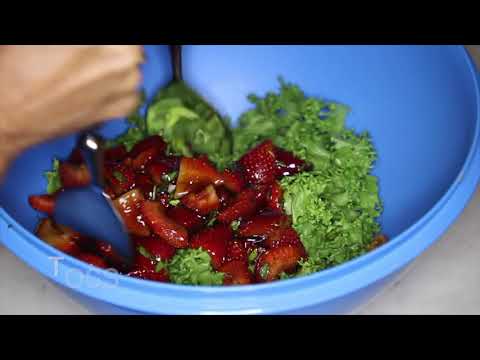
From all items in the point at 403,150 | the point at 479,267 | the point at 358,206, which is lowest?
the point at 479,267

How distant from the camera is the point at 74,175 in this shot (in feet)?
3.92

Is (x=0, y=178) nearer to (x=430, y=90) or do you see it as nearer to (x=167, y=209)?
(x=167, y=209)

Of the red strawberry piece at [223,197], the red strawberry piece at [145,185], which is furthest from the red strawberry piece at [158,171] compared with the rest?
the red strawberry piece at [223,197]

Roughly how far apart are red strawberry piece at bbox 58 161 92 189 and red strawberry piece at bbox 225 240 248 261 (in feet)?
0.87

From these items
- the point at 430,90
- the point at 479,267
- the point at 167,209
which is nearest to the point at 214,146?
the point at 167,209

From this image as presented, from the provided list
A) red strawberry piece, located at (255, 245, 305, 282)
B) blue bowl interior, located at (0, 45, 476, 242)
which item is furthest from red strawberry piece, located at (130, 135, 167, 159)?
red strawberry piece, located at (255, 245, 305, 282)

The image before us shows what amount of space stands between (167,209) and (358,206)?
1.22ft

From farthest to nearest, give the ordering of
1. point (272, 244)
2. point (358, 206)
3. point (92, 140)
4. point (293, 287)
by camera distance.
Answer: point (358, 206)
point (272, 244)
point (92, 140)
point (293, 287)

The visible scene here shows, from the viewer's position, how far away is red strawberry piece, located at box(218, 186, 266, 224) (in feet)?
3.97

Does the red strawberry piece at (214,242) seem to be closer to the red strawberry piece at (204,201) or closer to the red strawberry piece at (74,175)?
the red strawberry piece at (204,201)

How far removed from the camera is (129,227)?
3.90 ft

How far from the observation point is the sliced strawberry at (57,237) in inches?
44.2

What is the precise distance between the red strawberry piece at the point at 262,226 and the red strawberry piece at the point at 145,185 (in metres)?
0.18

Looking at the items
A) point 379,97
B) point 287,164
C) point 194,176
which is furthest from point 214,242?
point 379,97
